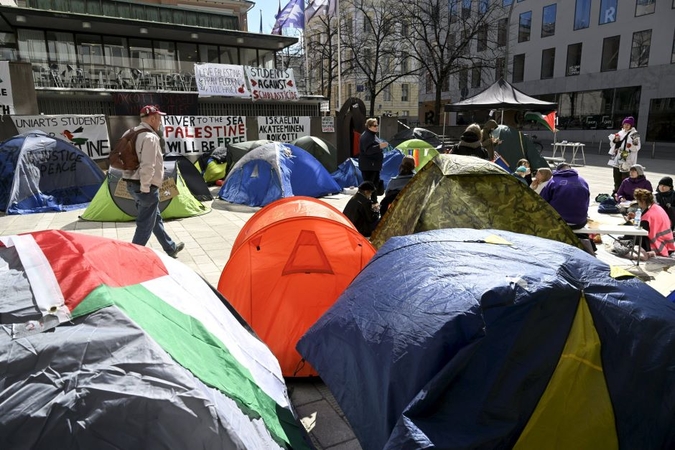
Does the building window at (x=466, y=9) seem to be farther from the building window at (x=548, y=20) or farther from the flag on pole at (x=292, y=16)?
the flag on pole at (x=292, y=16)

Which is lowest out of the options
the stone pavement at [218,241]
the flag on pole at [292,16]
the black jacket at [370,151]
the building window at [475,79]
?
the stone pavement at [218,241]

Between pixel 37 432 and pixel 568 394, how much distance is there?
6.87 feet

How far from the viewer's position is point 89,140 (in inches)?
510

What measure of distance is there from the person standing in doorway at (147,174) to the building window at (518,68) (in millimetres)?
39006

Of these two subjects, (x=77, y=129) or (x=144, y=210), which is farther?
(x=77, y=129)

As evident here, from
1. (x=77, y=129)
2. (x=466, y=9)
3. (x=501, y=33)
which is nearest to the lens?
(x=77, y=129)

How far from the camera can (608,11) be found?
104ft

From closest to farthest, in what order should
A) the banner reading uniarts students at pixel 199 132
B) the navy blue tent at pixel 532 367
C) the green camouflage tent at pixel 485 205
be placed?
1. the navy blue tent at pixel 532 367
2. the green camouflage tent at pixel 485 205
3. the banner reading uniarts students at pixel 199 132

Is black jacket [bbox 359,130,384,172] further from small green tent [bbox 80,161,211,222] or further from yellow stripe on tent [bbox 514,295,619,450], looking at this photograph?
yellow stripe on tent [bbox 514,295,619,450]

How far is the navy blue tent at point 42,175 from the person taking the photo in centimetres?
985

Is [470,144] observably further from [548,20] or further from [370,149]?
[548,20]

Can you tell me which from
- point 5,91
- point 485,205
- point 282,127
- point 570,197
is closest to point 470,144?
point 570,197

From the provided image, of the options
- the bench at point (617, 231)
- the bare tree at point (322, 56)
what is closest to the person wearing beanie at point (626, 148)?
the bench at point (617, 231)

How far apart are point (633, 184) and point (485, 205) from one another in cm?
571
